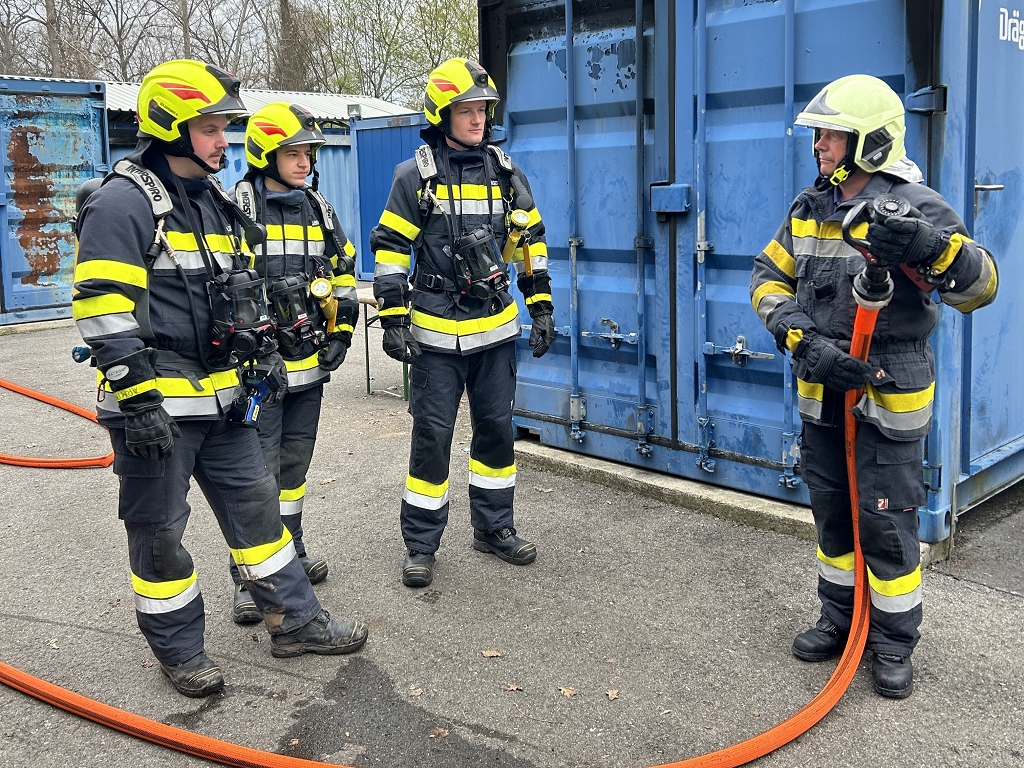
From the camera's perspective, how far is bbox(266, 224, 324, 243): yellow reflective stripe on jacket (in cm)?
444

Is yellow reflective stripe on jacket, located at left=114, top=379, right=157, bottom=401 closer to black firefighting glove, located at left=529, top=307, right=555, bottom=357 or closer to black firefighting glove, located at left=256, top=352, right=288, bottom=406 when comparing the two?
black firefighting glove, located at left=256, top=352, right=288, bottom=406

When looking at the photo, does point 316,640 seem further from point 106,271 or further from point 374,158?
point 374,158

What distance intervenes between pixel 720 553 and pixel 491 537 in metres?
1.15

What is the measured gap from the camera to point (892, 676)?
3.51 meters

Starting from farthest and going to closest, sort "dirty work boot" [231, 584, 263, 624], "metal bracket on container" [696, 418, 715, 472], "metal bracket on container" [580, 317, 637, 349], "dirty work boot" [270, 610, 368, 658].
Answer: "metal bracket on container" [580, 317, 637, 349] → "metal bracket on container" [696, 418, 715, 472] → "dirty work boot" [231, 584, 263, 624] → "dirty work boot" [270, 610, 368, 658]

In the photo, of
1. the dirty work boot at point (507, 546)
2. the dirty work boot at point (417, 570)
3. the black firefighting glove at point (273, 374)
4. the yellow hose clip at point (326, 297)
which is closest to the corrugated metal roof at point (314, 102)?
the yellow hose clip at point (326, 297)

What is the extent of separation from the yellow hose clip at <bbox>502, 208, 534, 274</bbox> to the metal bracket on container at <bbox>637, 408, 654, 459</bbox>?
1.28 m

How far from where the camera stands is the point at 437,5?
92.4ft

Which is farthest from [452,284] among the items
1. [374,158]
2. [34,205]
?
[374,158]

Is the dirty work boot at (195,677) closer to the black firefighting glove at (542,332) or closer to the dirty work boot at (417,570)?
the dirty work boot at (417,570)

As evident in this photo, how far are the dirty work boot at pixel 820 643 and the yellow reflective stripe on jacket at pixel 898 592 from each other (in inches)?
11.3

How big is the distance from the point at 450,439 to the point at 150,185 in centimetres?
192

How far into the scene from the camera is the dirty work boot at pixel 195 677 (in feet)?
12.1

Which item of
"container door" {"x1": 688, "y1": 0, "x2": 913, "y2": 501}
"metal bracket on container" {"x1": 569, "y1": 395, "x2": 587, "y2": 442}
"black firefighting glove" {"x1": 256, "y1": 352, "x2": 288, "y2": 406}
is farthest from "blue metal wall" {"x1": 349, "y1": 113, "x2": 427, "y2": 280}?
"black firefighting glove" {"x1": 256, "y1": 352, "x2": 288, "y2": 406}
